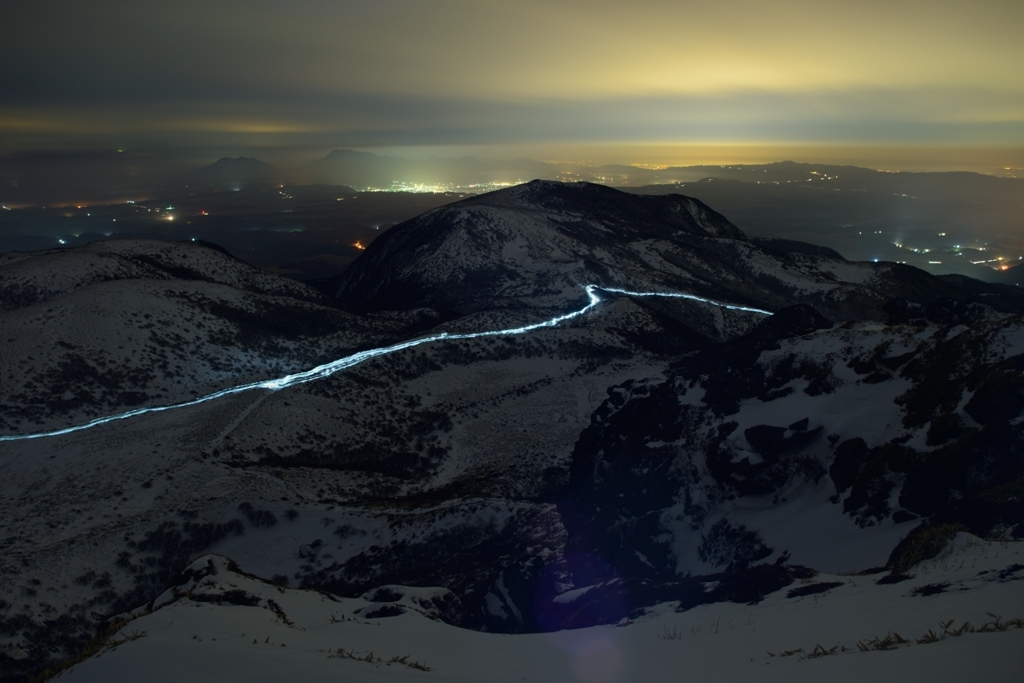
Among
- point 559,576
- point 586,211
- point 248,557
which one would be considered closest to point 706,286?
point 586,211

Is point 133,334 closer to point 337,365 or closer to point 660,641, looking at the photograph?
point 337,365

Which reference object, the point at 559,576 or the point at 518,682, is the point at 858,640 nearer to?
the point at 518,682

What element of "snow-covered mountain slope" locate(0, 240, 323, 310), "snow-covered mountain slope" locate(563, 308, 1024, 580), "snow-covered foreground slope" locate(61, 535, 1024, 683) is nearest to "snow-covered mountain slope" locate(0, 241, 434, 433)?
"snow-covered mountain slope" locate(0, 240, 323, 310)

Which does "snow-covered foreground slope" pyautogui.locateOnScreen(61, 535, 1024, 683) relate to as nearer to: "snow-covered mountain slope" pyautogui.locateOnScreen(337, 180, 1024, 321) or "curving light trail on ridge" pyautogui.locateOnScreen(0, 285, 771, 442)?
"curving light trail on ridge" pyautogui.locateOnScreen(0, 285, 771, 442)

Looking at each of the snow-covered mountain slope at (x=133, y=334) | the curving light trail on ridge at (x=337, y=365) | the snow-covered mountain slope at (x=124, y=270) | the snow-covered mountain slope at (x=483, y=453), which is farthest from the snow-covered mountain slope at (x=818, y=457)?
→ the snow-covered mountain slope at (x=124, y=270)

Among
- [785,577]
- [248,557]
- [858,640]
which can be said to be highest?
[858,640]

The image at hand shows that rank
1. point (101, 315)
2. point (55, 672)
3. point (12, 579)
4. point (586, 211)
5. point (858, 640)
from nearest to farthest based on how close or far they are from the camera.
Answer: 1. point (858, 640)
2. point (55, 672)
3. point (12, 579)
4. point (101, 315)
5. point (586, 211)
